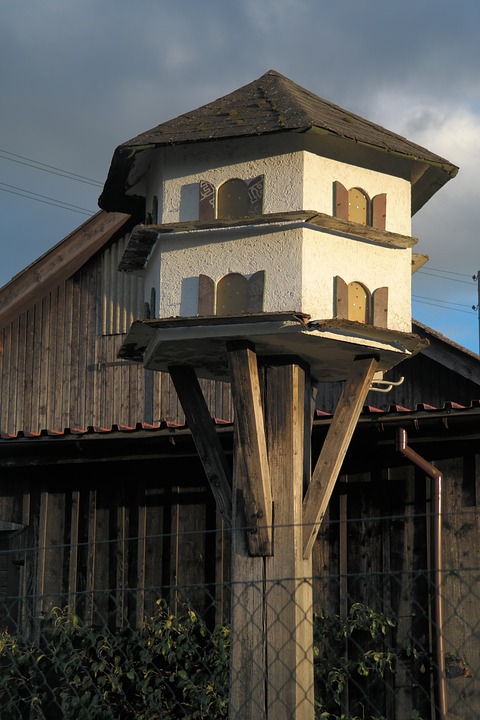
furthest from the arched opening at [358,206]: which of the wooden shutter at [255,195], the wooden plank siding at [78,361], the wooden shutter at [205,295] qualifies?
the wooden plank siding at [78,361]

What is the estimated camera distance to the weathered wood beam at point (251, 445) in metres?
6.32

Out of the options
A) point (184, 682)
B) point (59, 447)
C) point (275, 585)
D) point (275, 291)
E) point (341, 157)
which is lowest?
point (184, 682)

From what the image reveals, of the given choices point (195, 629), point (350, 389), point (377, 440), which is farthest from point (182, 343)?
point (195, 629)

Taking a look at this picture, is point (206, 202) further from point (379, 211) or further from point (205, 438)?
point (205, 438)

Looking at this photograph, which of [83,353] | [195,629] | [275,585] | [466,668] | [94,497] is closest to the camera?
[275,585]

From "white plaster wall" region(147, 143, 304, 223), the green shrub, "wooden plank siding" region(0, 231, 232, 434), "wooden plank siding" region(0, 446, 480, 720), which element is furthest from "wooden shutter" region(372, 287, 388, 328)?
"wooden plank siding" region(0, 231, 232, 434)

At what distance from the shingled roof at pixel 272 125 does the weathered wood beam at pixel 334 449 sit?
1.44 m

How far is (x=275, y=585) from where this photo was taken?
6.09 meters

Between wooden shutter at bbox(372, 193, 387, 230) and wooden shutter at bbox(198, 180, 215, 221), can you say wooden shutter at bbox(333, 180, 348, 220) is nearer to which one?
wooden shutter at bbox(372, 193, 387, 230)

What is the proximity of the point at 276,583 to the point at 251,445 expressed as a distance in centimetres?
87

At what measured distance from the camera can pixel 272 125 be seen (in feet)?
22.7

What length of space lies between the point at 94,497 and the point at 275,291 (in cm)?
369

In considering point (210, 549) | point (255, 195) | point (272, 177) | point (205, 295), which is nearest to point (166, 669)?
point (210, 549)

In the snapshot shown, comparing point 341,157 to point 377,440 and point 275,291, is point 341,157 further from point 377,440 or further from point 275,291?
point 377,440
